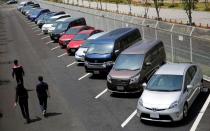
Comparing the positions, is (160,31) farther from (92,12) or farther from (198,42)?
(92,12)

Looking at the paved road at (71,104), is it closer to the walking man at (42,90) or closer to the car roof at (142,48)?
the walking man at (42,90)

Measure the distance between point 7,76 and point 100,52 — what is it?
6.54 m

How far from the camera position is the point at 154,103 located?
14.5m

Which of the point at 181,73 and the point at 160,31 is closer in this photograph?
the point at 181,73

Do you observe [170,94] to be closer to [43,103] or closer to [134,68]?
[134,68]

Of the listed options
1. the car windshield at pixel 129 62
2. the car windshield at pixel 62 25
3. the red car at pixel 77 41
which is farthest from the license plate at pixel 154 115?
the car windshield at pixel 62 25

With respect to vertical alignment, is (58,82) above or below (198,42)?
below

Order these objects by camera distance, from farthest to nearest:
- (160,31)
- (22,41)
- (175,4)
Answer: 1. (175,4)
2. (22,41)
3. (160,31)

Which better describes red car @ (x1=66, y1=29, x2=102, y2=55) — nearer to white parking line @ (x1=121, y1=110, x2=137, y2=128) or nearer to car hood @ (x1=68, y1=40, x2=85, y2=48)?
car hood @ (x1=68, y1=40, x2=85, y2=48)

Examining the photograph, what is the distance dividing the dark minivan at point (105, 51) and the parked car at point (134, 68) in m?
2.01

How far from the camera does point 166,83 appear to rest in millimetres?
15711

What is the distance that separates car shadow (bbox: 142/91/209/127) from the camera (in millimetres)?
14547

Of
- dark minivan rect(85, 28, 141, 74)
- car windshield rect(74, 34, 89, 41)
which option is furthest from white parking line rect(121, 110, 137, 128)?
car windshield rect(74, 34, 89, 41)

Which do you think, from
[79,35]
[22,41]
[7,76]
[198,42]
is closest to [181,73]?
[198,42]
